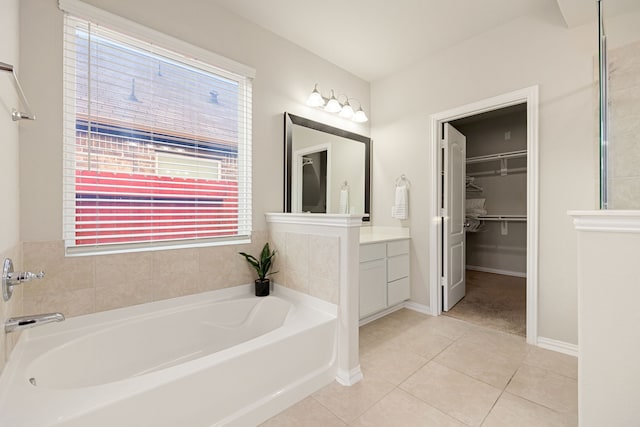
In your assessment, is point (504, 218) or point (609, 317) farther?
point (504, 218)

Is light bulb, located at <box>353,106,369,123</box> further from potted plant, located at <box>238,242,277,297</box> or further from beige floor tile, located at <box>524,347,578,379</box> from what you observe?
beige floor tile, located at <box>524,347,578,379</box>

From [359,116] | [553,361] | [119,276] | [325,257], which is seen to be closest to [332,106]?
[359,116]

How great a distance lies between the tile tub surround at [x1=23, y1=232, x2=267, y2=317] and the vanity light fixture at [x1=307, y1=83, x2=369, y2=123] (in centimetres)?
157

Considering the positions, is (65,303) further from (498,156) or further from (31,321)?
(498,156)

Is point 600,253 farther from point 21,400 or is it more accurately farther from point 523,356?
point 21,400

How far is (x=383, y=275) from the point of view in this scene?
274 centimetres

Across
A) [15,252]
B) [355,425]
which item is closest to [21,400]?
[15,252]

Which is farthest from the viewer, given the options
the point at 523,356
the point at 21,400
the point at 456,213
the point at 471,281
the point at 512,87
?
the point at 471,281

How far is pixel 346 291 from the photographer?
1760 mm

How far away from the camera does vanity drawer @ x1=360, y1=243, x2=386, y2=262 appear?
2.54m

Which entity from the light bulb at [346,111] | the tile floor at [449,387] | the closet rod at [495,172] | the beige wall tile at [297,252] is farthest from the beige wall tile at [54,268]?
the closet rod at [495,172]

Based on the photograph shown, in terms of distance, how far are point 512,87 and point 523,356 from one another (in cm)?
220

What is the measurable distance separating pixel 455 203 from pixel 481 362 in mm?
1726

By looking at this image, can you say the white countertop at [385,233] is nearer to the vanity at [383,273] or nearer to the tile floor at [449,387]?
the vanity at [383,273]
